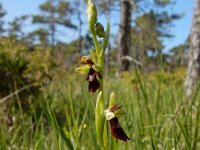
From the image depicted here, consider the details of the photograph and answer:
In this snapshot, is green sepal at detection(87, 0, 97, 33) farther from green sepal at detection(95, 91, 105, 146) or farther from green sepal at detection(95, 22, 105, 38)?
green sepal at detection(95, 91, 105, 146)

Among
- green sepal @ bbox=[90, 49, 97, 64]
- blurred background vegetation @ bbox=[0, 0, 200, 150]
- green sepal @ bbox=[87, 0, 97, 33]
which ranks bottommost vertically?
blurred background vegetation @ bbox=[0, 0, 200, 150]

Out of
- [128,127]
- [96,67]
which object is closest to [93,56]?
[96,67]

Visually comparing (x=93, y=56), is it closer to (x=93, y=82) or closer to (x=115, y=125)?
(x=93, y=82)

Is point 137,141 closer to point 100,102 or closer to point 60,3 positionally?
point 100,102

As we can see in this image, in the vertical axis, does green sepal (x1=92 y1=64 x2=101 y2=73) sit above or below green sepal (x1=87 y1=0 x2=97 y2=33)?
below

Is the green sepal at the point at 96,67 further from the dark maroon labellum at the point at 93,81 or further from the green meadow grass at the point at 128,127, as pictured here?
the green meadow grass at the point at 128,127

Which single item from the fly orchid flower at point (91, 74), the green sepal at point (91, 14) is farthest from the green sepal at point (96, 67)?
the green sepal at point (91, 14)

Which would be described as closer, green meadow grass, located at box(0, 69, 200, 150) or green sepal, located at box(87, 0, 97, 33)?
green sepal, located at box(87, 0, 97, 33)

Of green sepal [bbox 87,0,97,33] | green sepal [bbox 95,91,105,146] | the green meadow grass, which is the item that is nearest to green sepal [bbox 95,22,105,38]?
green sepal [bbox 87,0,97,33]
